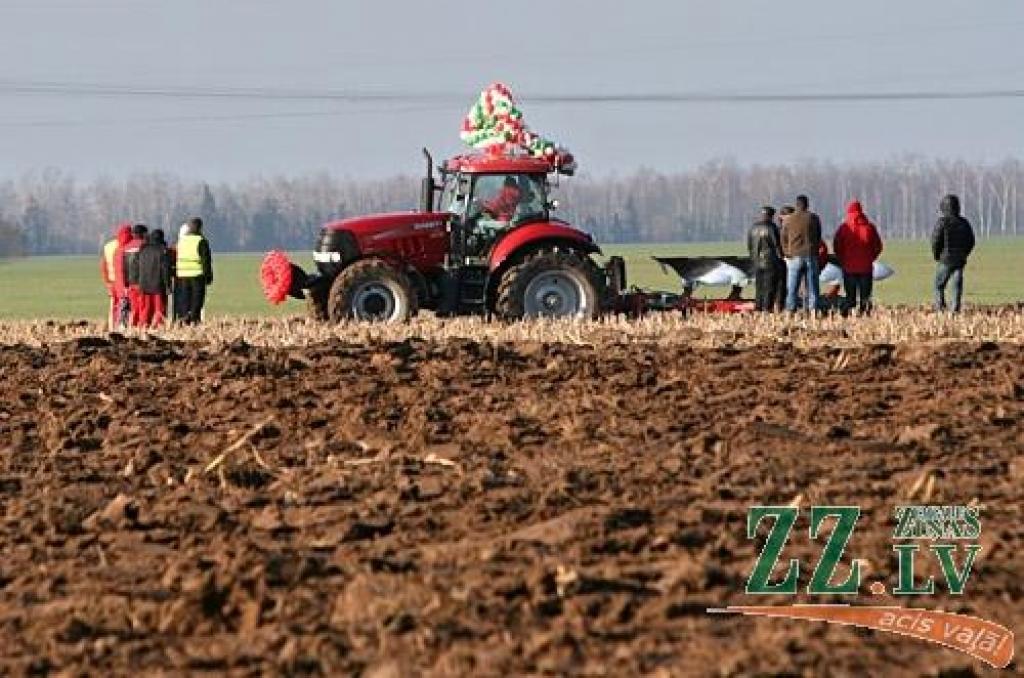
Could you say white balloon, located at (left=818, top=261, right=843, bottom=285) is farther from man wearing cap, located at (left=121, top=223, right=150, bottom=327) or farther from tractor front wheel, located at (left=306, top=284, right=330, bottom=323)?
man wearing cap, located at (left=121, top=223, right=150, bottom=327)

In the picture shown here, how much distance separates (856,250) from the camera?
2325 centimetres

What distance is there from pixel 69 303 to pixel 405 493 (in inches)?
2017

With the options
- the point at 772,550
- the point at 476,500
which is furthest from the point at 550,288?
the point at 772,550

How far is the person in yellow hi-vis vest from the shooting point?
923 inches

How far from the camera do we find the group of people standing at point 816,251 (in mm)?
22734

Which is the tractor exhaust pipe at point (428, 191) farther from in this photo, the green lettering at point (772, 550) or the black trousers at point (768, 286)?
the green lettering at point (772, 550)

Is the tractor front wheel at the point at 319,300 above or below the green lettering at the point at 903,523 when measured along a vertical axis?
above

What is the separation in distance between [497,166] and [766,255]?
331cm

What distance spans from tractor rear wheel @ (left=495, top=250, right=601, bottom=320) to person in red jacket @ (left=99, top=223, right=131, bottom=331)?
4790 mm

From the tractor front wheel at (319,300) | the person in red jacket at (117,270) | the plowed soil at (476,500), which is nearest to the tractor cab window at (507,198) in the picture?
the tractor front wheel at (319,300)

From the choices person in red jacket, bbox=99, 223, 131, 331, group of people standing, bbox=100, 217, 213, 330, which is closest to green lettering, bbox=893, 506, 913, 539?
group of people standing, bbox=100, 217, 213, 330

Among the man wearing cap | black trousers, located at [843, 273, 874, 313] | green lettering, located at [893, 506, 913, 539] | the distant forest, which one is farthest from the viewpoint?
the distant forest

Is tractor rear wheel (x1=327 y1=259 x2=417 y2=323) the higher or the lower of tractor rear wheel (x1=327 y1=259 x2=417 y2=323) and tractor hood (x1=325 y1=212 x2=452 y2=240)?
the lower

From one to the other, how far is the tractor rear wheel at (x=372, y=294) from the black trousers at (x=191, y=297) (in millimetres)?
2347
